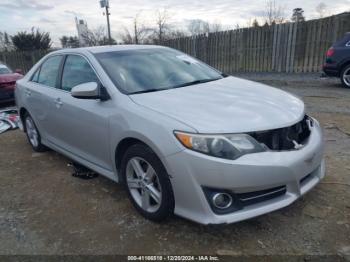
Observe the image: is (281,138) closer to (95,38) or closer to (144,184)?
(144,184)

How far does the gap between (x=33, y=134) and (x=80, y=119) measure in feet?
6.55

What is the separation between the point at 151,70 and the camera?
357 centimetres

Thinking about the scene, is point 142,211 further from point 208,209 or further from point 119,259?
point 208,209

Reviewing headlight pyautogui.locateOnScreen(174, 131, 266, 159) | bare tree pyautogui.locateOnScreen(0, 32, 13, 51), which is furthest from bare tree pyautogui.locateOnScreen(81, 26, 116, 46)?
headlight pyautogui.locateOnScreen(174, 131, 266, 159)

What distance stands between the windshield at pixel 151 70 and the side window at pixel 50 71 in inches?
38.0

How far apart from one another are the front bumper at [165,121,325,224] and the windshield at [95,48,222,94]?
108cm

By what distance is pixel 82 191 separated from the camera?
12.3 feet

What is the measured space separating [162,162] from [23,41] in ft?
92.9

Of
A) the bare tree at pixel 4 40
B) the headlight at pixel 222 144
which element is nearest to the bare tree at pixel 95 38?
the bare tree at pixel 4 40

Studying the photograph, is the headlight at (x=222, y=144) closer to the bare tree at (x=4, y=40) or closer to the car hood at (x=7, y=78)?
the car hood at (x=7, y=78)

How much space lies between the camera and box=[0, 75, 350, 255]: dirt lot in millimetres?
2615

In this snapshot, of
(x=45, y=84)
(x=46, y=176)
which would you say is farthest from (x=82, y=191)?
(x=45, y=84)

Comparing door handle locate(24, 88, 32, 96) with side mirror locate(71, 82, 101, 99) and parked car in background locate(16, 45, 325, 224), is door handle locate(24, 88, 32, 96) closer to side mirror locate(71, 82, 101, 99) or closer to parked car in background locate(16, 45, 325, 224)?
parked car in background locate(16, 45, 325, 224)

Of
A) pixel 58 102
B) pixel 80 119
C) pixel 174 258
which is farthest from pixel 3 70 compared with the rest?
pixel 174 258
